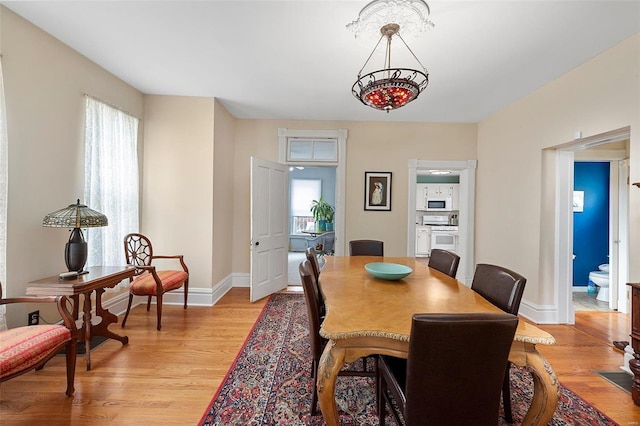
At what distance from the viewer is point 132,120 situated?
3355mm

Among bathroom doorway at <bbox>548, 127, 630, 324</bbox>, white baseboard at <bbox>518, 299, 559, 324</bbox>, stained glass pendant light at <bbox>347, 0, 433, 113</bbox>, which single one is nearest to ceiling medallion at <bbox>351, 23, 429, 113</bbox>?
stained glass pendant light at <bbox>347, 0, 433, 113</bbox>

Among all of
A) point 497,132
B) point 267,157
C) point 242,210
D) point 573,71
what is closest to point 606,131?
point 573,71

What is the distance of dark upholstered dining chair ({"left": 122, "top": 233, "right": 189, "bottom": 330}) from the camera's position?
2.83 m

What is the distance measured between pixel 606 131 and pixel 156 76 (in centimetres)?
444

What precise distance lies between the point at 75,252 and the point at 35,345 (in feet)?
2.94

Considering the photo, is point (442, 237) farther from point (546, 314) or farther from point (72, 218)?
point (72, 218)

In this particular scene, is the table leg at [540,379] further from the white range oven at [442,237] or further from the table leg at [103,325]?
the white range oven at [442,237]

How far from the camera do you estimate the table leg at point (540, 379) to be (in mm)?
1221

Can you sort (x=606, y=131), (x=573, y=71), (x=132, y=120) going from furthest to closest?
(x=132, y=120), (x=573, y=71), (x=606, y=131)

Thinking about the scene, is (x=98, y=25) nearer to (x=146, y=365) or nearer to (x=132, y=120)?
(x=132, y=120)

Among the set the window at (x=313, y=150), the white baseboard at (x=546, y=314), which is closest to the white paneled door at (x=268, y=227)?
the window at (x=313, y=150)

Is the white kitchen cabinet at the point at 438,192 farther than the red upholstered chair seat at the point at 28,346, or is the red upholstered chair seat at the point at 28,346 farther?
the white kitchen cabinet at the point at 438,192

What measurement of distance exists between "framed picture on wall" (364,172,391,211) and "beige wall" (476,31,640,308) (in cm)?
141

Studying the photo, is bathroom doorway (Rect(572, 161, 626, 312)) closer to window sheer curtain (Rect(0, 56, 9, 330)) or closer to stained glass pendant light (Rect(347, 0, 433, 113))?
stained glass pendant light (Rect(347, 0, 433, 113))
